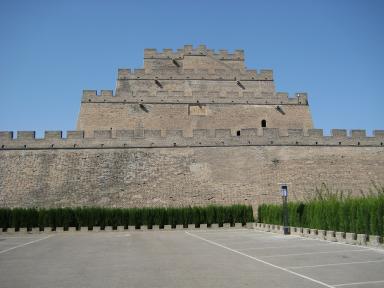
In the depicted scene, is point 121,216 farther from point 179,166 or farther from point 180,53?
point 180,53

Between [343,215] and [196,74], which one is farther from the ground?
[196,74]

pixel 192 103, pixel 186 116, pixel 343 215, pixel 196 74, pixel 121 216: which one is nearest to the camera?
pixel 343 215

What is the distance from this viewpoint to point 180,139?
24250mm

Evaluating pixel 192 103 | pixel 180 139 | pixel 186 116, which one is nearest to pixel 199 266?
pixel 180 139

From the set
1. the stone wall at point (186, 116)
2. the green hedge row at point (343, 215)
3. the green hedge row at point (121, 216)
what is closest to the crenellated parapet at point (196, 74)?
the stone wall at point (186, 116)

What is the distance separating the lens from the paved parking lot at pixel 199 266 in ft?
21.9

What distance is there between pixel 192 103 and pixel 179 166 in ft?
23.1

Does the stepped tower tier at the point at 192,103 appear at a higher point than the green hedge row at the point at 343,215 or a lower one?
higher

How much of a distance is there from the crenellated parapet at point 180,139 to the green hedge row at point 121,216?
14.3 feet

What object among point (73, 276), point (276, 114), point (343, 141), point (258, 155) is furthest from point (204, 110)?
point (73, 276)

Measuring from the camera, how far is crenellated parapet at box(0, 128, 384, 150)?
23.7m

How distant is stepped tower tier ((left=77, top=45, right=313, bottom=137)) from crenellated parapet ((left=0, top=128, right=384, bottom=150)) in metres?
3.93

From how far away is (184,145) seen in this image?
79.3 feet

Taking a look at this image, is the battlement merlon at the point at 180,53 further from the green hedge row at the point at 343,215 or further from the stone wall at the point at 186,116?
the green hedge row at the point at 343,215
